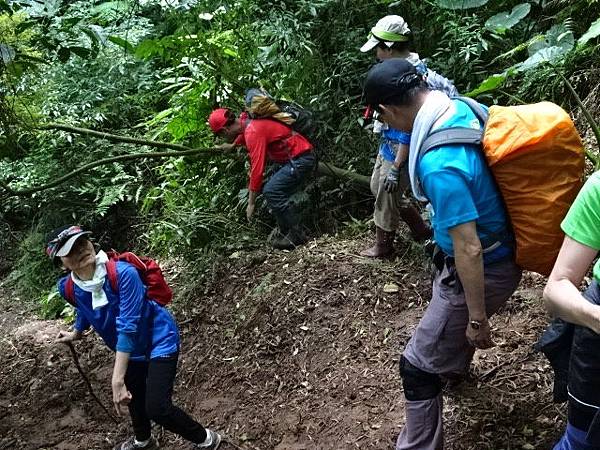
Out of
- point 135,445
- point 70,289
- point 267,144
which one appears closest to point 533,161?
point 70,289

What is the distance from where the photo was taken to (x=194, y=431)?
381cm

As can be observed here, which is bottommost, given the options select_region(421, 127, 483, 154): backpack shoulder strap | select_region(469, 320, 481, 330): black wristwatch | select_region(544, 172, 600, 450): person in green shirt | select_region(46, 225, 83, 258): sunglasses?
select_region(46, 225, 83, 258): sunglasses

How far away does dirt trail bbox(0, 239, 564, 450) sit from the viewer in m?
3.51

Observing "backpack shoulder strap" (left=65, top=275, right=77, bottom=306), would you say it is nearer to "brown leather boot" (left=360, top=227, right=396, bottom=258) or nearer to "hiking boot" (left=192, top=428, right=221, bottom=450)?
"hiking boot" (left=192, top=428, right=221, bottom=450)

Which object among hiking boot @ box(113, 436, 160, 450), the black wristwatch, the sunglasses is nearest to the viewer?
the black wristwatch

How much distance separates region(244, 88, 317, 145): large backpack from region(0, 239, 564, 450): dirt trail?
3.76 feet

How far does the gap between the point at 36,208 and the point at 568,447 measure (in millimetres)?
8736

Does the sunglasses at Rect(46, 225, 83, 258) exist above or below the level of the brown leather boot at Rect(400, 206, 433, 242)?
above

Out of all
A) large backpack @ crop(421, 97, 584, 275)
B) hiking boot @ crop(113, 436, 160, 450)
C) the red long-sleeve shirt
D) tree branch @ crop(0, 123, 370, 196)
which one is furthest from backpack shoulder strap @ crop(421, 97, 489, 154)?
tree branch @ crop(0, 123, 370, 196)

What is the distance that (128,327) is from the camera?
345 centimetres

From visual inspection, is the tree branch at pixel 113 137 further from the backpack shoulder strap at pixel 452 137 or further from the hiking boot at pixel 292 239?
the backpack shoulder strap at pixel 452 137

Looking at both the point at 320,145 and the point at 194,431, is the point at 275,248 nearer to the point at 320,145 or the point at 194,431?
the point at 320,145

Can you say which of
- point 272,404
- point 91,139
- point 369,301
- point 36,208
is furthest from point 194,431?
point 36,208

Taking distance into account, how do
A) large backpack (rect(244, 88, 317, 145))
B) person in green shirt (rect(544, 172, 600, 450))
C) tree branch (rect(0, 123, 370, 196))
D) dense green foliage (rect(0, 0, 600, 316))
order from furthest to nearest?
tree branch (rect(0, 123, 370, 196))
large backpack (rect(244, 88, 317, 145))
dense green foliage (rect(0, 0, 600, 316))
person in green shirt (rect(544, 172, 600, 450))
